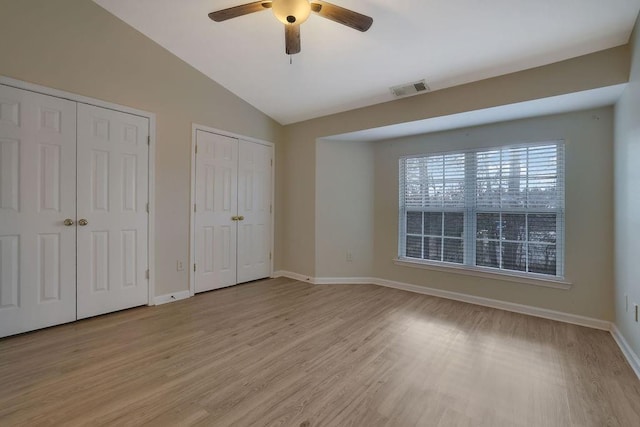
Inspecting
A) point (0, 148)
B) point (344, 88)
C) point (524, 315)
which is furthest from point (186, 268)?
point (524, 315)

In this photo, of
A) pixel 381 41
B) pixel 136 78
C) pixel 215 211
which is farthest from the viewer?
pixel 215 211

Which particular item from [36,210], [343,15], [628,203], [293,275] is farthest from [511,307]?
[36,210]

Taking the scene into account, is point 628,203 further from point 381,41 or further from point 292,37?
point 292,37

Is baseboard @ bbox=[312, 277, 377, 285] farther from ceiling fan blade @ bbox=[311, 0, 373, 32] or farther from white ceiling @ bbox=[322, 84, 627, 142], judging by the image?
ceiling fan blade @ bbox=[311, 0, 373, 32]

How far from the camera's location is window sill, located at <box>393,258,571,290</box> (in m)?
3.13

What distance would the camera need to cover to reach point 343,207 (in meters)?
4.52

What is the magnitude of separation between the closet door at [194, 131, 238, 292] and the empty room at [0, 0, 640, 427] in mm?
29

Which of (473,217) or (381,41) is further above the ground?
(381,41)

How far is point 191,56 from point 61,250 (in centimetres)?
250

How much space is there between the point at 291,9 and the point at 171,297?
3.27 meters

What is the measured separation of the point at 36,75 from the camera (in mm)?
2648

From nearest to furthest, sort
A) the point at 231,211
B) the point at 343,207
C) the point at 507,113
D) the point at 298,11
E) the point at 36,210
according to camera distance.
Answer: the point at 298,11 < the point at 36,210 < the point at 507,113 < the point at 231,211 < the point at 343,207

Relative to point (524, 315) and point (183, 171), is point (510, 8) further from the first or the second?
point (183, 171)

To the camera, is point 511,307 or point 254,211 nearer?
point 511,307
